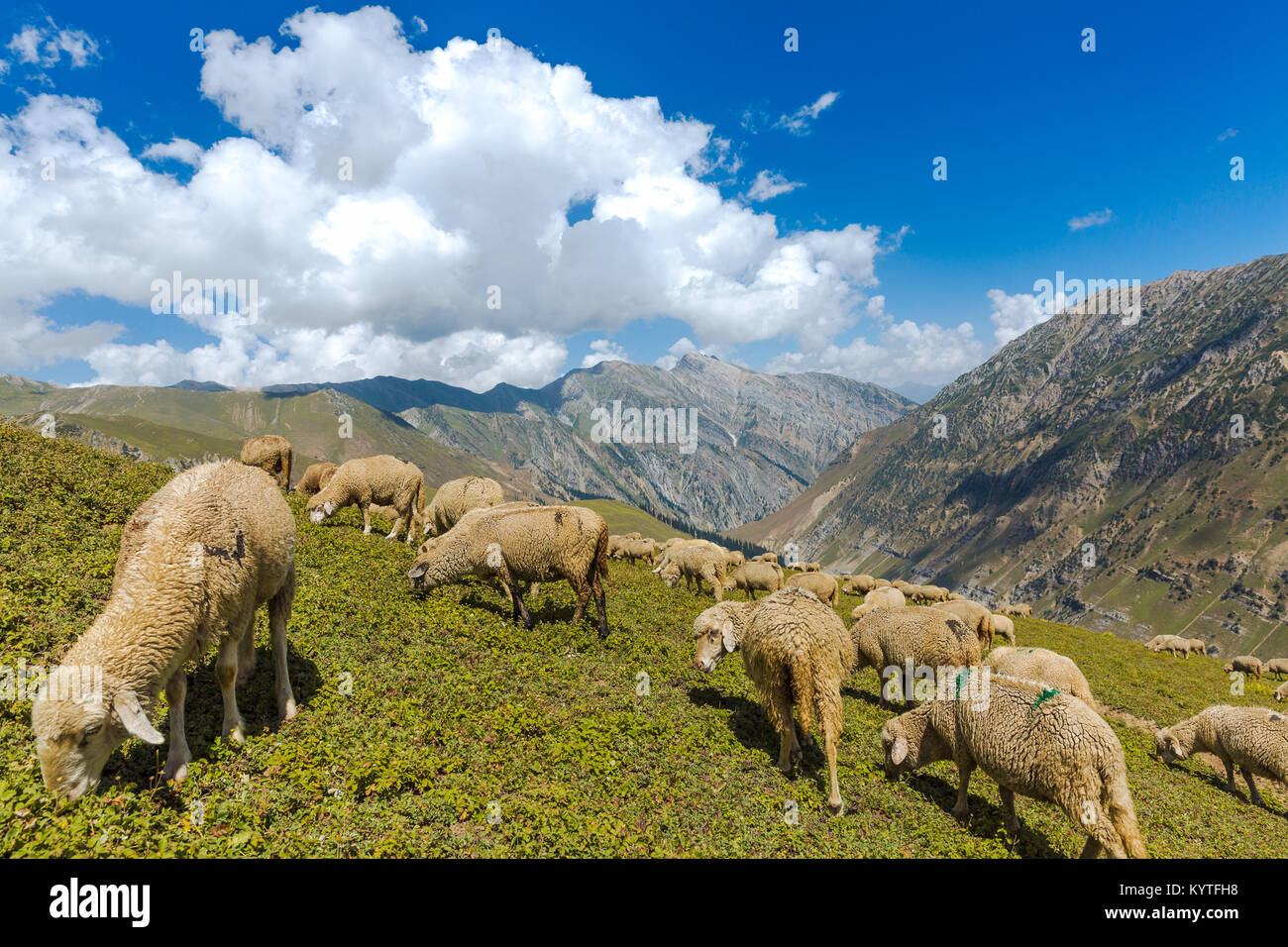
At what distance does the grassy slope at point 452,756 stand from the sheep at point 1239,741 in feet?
2.96

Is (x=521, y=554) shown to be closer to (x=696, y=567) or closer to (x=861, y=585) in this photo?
(x=696, y=567)

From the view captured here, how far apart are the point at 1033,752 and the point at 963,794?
2.37 meters

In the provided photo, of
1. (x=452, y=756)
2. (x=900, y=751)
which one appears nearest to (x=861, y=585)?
(x=900, y=751)

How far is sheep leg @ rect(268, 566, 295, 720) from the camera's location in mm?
10133

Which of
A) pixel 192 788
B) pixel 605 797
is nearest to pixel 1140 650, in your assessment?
pixel 605 797

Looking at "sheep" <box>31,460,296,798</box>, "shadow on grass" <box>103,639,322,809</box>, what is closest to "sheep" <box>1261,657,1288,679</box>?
"shadow on grass" <box>103,639,322,809</box>

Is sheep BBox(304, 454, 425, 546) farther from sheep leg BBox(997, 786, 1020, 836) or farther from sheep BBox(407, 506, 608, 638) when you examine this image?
sheep leg BBox(997, 786, 1020, 836)

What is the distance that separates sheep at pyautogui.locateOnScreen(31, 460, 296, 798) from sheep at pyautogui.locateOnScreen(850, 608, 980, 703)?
51.4 ft

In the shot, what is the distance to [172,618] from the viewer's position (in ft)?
25.2

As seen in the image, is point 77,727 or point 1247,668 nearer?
point 77,727

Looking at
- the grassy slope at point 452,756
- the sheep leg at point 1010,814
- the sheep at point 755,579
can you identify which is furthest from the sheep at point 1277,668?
the sheep leg at point 1010,814

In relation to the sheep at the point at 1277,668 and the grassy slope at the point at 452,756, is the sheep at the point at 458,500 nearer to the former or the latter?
the grassy slope at the point at 452,756
